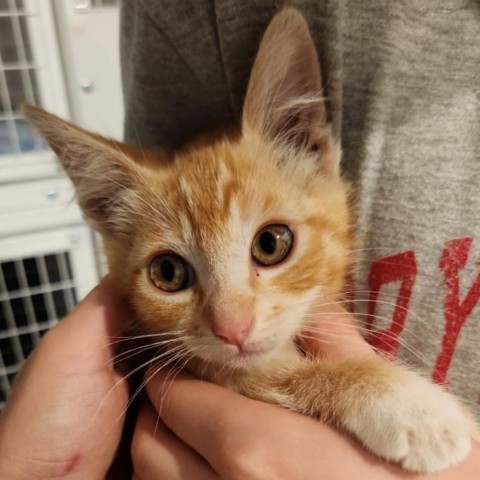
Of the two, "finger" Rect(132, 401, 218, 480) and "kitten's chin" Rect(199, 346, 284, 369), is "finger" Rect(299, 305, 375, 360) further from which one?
"finger" Rect(132, 401, 218, 480)

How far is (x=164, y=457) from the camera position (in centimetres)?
71

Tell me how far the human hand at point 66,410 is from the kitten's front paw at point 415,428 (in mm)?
364

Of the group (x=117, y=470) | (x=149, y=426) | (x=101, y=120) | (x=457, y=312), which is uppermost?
(x=101, y=120)

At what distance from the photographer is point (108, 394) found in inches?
30.1

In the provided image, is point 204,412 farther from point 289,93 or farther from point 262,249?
point 289,93

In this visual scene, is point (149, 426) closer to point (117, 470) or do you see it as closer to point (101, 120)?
point (117, 470)

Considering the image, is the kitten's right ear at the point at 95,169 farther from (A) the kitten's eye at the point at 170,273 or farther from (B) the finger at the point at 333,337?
(B) the finger at the point at 333,337

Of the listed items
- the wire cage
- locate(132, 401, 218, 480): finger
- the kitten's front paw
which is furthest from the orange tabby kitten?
the wire cage

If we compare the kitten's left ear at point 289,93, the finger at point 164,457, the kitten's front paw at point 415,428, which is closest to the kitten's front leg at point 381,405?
the kitten's front paw at point 415,428

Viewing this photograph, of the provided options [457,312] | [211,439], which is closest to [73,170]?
[211,439]

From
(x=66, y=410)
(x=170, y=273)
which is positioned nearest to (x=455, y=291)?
(x=170, y=273)

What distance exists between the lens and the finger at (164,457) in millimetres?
689

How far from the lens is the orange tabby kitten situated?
2.10 ft

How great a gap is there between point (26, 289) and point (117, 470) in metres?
0.98
